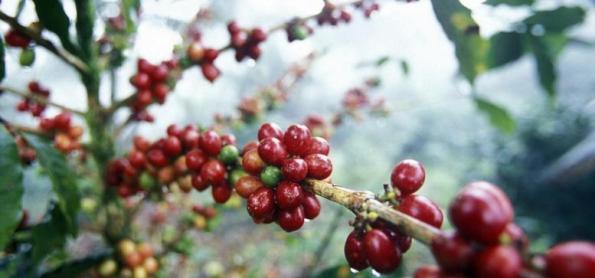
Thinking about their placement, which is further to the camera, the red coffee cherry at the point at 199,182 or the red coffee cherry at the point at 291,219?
the red coffee cherry at the point at 199,182

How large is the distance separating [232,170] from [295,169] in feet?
0.90

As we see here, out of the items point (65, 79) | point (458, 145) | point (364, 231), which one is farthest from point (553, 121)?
point (65, 79)

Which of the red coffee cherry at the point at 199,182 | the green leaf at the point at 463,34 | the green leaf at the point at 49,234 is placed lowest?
the green leaf at the point at 49,234

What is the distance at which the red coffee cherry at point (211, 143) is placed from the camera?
3.29 ft

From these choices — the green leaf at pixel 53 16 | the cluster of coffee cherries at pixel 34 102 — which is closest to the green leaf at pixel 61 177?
the green leaf at pixel 53 16

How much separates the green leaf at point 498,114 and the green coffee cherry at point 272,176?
1.17 meters

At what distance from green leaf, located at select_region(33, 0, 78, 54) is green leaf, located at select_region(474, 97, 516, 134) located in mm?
1452

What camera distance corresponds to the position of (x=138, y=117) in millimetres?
1585

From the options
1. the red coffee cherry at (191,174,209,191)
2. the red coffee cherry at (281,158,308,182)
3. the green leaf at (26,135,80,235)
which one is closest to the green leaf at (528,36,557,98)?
the red coffee cherry at (281,158,308,182)

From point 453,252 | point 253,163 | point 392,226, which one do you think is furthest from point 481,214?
point 253,163

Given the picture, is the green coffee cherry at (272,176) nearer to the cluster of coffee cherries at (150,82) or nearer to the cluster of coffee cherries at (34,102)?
the cluster of coffee cherries at (150,82)

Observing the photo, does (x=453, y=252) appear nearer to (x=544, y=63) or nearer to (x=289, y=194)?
(x=289, y=194)

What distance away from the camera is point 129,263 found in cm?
162

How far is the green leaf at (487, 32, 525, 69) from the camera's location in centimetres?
140
